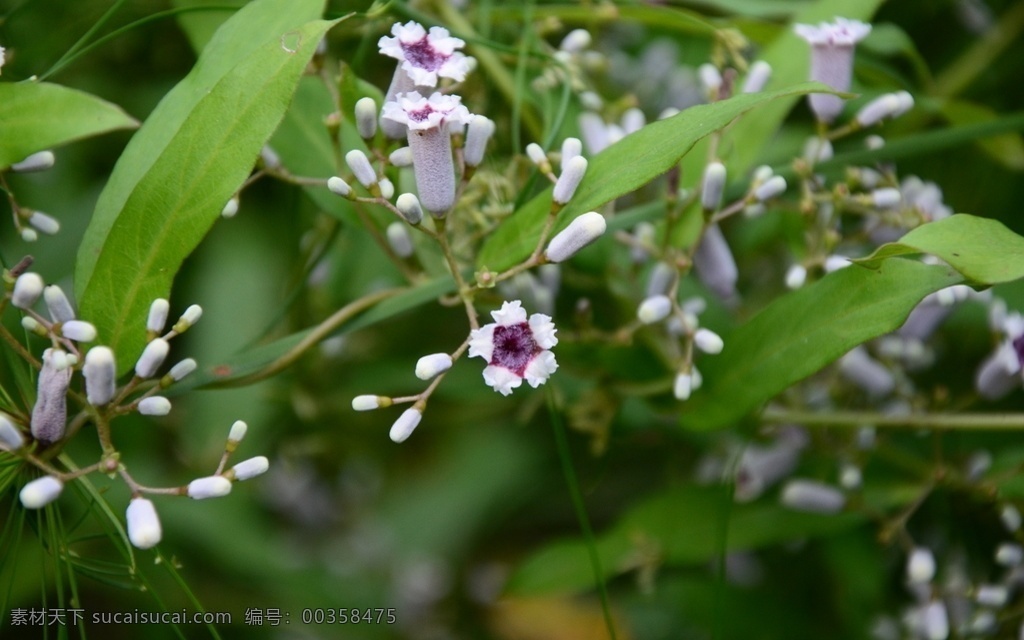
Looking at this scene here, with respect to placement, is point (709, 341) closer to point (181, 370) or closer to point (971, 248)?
point (971, 248)

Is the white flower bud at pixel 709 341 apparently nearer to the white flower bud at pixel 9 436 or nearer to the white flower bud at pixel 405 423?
the white flower bud at pixel 405 423

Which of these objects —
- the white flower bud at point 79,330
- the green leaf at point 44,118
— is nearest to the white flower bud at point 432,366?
the white flower bud at point 79,330

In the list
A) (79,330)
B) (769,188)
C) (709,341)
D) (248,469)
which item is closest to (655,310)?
(709,341)

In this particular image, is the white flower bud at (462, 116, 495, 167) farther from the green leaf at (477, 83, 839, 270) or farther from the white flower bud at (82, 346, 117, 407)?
the white flower bud at (82, 346, 117, 407)

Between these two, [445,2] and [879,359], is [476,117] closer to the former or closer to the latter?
[445,2]

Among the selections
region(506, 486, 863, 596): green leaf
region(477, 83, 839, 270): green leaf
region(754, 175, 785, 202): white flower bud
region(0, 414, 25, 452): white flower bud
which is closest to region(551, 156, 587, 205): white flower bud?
region(477, 83, 839, 270): green leaf
